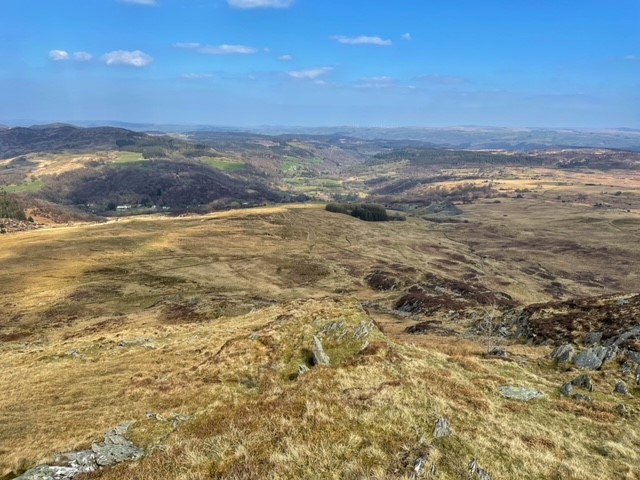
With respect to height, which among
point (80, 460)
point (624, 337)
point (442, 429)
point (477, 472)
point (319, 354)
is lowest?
point (624, 337)

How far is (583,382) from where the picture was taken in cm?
2752

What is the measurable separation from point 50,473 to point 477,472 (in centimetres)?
1525

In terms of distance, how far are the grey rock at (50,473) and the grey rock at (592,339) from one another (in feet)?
125

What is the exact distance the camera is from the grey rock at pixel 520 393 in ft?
81.4

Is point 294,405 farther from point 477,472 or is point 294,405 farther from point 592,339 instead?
point 592,339

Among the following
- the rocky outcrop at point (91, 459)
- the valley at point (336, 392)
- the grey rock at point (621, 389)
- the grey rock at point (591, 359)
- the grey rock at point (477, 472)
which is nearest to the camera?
the grey rock at point (477, 472)

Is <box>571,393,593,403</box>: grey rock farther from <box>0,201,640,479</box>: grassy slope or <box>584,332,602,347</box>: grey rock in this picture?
<box>584,332,602,347</box>: grey rock

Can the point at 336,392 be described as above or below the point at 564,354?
above

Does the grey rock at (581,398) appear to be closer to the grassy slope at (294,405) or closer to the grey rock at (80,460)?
the grassy slope at (294,405)

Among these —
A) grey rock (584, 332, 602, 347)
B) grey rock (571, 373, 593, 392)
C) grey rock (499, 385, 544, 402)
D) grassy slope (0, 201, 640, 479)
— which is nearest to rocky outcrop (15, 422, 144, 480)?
grassy slope (0, 201, 640, 479)

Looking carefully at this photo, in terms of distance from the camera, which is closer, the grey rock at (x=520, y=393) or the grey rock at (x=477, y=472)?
the grey rock at (x=477, y=472)

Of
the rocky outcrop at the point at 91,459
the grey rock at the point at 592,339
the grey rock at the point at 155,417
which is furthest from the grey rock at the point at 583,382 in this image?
the rocky outcrop at the point at 91,459

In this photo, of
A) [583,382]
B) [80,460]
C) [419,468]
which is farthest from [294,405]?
[583,382]

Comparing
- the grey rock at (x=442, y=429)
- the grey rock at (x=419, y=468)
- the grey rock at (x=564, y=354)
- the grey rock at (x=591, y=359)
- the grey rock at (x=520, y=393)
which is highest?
the grey rock at (x=419, y=468)
